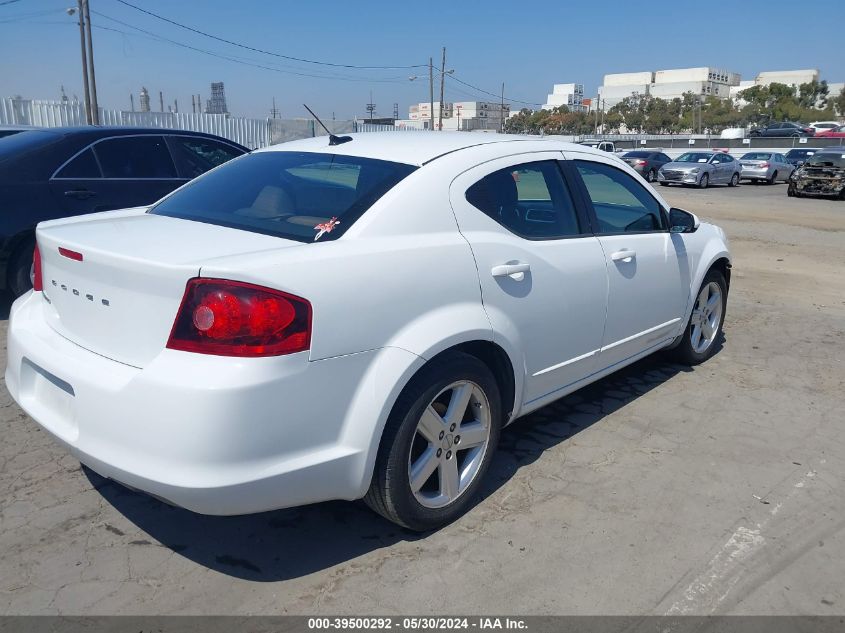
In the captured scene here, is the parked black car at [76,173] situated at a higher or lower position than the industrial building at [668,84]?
lower

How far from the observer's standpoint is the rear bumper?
2.28 metres

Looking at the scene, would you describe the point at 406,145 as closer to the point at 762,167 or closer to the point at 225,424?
the point at 225,424

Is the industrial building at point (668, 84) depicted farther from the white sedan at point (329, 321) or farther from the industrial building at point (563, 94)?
the white sedan at point (329, 321)

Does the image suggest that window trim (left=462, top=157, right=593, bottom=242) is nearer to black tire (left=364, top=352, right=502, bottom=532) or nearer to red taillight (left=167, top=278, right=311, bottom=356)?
black tire (left=364, top=352, right=502, bottom=532)

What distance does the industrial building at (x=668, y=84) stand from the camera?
154000 mm

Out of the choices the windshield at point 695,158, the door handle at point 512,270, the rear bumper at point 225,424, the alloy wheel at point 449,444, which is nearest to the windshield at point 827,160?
the windshield at point 695,158

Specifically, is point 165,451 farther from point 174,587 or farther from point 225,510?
point 174,587

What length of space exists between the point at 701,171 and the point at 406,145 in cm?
2701

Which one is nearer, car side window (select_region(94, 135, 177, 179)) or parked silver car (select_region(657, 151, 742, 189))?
car side window (select_region(94, 135, 177, 179))

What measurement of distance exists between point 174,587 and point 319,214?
1576 mm

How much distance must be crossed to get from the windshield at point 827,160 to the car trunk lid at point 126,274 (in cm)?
2542

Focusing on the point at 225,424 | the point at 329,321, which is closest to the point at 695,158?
the point at 329,321

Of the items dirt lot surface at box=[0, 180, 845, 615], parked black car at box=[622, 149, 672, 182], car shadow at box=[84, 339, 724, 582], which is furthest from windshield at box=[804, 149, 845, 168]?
car shadow at box=[84, 339, 724, 582]

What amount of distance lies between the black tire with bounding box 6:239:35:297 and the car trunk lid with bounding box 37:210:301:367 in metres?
3.09
